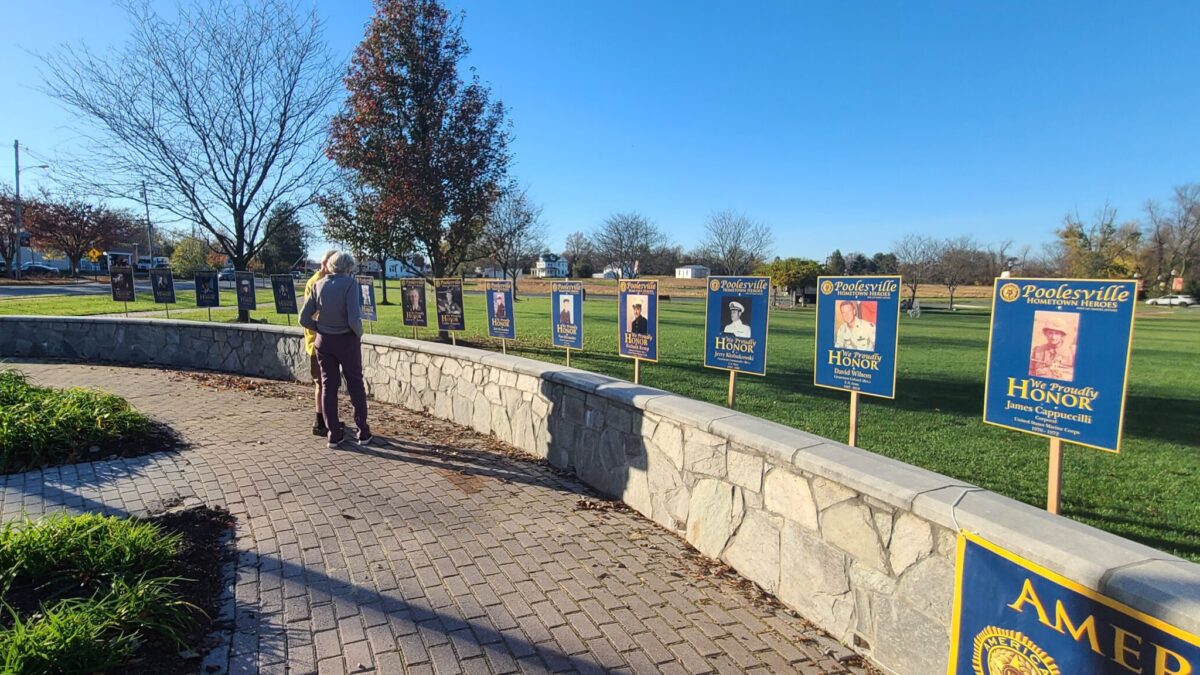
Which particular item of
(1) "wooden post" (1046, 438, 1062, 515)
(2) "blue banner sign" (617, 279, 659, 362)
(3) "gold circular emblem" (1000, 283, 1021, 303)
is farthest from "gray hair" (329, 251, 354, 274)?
(1) "wooden post" (1046, 438, 1062, 515)

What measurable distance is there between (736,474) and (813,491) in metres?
0.58

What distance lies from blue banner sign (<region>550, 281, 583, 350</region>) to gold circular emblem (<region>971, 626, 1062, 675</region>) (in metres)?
4.86

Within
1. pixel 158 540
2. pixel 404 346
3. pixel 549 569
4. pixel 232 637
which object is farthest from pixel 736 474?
pixel 404 346

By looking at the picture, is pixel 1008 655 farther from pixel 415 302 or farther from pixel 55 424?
pixel 415 302

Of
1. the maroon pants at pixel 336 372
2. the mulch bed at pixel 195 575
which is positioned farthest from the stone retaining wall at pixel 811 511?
the mulch bed at pixel 195 575

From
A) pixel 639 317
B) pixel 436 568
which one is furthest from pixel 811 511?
pixel 639 317

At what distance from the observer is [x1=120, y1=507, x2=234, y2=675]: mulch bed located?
256 centimetres

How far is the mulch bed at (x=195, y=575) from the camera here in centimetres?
256

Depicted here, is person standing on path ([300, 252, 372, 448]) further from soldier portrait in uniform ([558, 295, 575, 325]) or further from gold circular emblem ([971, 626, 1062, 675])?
gold circular emblem ([971, 626, 1062, 675])

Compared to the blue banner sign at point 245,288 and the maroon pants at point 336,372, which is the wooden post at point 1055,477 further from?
the blue banner sign at point 245,288

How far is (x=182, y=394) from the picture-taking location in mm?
8305

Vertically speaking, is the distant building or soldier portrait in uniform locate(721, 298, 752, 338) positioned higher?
the distant building

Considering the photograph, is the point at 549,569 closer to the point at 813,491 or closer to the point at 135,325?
the point at 813,491

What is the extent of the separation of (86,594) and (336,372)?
9.95 ft
